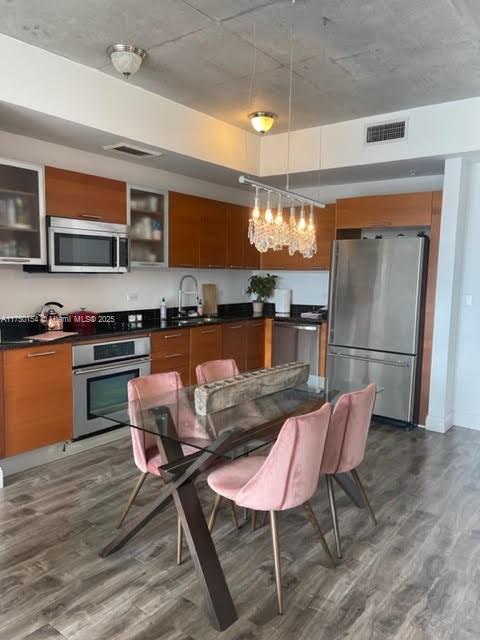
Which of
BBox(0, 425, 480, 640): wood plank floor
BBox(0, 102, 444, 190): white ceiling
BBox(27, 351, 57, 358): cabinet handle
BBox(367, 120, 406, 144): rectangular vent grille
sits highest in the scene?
BBox(367, 120, 406, 144): rectangular vent grille

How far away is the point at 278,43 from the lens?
9.73ft

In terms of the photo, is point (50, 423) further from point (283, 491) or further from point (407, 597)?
point (407, 597)

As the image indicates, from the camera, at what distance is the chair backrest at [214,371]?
3.13m

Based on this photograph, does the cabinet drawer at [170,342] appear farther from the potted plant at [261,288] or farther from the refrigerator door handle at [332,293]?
the potted plant at [261,288]

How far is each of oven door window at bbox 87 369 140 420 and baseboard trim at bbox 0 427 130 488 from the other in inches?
9.1

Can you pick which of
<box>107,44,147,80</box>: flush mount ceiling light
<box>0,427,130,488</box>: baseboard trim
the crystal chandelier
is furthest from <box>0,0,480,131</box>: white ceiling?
<box>0,427,130,488</box>: baseboard trim

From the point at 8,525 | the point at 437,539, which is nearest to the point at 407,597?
the point at 437,539

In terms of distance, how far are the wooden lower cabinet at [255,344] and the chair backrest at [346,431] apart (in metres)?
2.96

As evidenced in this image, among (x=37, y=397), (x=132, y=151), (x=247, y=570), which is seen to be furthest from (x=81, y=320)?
(x=247, y=570)

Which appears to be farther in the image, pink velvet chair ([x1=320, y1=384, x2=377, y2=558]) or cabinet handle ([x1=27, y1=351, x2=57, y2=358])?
cabinet handle ([x1=27, y1=351, x2=57, y2=358])

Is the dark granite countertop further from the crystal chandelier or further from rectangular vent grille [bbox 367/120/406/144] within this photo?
rectangular vent grille [bbox 367/120/406/144]

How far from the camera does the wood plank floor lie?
1979 millimetres

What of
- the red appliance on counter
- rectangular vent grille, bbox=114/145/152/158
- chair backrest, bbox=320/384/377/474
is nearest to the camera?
chair backrest, bbox=320/384/377/474

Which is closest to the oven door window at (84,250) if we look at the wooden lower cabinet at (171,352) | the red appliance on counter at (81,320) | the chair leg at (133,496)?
the red appliance on counter at (81,320)
